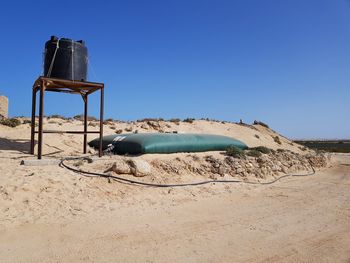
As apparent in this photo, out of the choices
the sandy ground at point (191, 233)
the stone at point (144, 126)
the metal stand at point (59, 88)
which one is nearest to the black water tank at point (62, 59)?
the metal stand at point (59, 88)

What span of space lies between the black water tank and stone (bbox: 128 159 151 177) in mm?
3843

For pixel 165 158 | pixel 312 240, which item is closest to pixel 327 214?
pixel 312 240

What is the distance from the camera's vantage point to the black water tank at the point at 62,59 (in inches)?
437

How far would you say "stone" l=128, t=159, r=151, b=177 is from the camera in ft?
32.0

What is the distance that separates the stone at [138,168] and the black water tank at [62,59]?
3.84 meters

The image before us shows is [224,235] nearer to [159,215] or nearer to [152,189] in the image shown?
[159,215]

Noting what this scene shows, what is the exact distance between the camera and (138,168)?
9.79m

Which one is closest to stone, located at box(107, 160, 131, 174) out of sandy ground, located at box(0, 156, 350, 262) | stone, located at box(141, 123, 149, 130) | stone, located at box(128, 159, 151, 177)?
stone, located at box(128, 159, 151, 177)

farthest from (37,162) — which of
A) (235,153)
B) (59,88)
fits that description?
(235,153)

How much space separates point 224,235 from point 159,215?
1761 millimetres

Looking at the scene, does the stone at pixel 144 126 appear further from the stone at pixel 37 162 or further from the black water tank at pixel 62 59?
the stone at pixel 37 162

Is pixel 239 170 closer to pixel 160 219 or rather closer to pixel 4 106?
pixel 160 219

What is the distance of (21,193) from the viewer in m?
7.26

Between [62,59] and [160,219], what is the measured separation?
705cm
